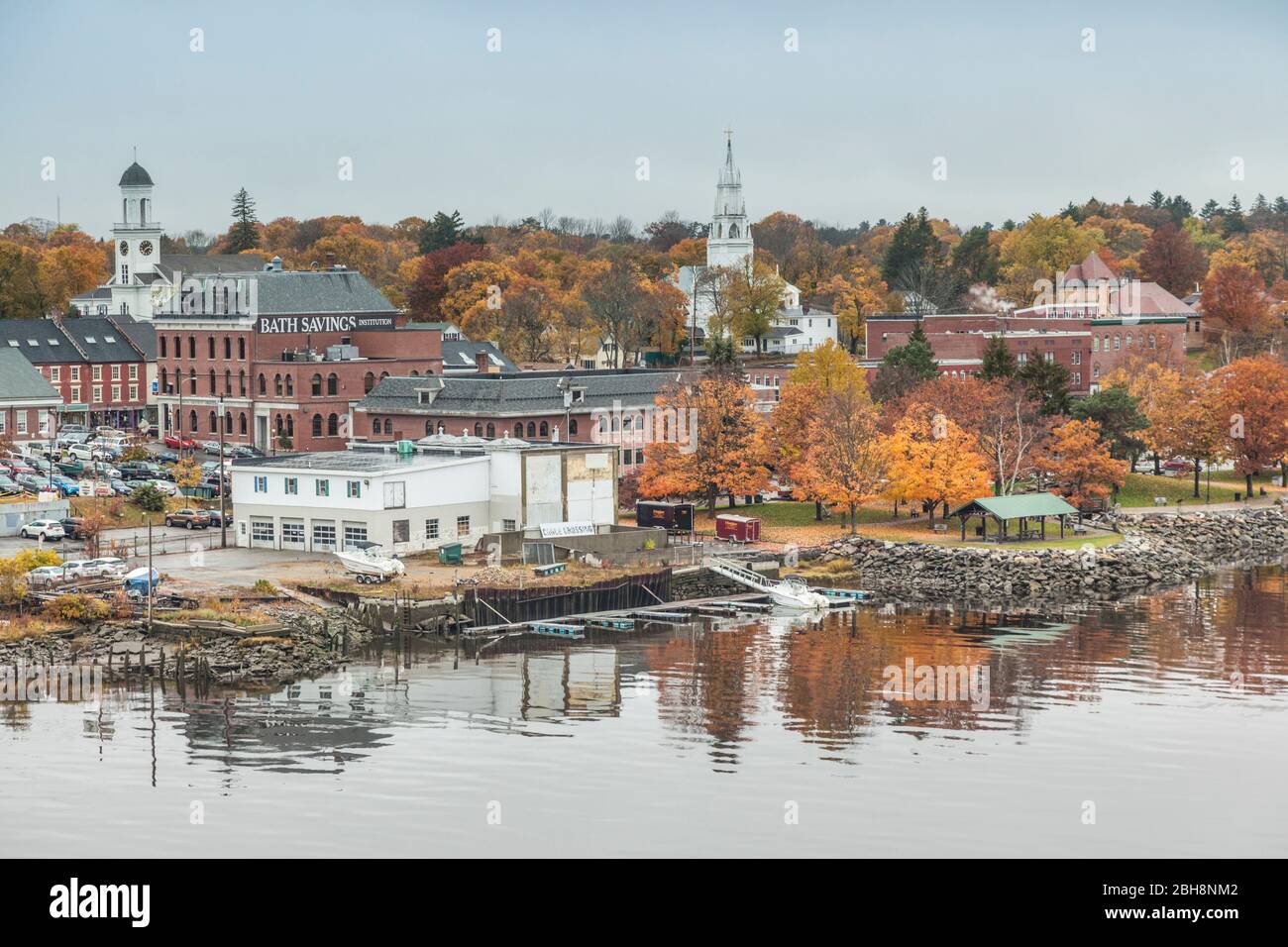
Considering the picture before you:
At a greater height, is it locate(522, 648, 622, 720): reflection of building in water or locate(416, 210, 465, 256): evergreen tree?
locate(416, 210, 465, 256): evergreen tree

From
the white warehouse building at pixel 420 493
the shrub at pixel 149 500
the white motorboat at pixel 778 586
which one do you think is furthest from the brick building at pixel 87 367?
the white motorboat at pixel 778 586

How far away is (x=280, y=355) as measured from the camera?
10119 centimetres

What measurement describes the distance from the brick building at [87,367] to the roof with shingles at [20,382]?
8496 mm

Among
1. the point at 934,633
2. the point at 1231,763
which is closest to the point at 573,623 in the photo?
the point at 934,633

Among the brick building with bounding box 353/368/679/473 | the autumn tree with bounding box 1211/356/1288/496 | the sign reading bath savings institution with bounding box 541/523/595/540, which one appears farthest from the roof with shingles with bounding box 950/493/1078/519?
the brick building with bounding box 353/368/679/473

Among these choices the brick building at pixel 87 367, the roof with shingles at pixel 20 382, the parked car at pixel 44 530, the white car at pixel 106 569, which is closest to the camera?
the white car at pixel 106 569

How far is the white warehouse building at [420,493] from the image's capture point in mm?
68938

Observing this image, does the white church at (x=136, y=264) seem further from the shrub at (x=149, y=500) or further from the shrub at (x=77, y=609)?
the shrub at (x=77, y=609)

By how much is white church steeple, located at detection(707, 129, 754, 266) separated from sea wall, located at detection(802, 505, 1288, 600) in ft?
230

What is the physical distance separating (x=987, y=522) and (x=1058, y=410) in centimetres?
937

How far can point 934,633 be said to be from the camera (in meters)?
62.2

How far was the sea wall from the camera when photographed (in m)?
71.5

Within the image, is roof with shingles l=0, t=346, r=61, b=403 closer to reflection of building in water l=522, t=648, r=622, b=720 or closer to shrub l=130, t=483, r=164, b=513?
shrub l=130, t=483, r=164, b=513

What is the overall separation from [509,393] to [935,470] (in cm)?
1998
